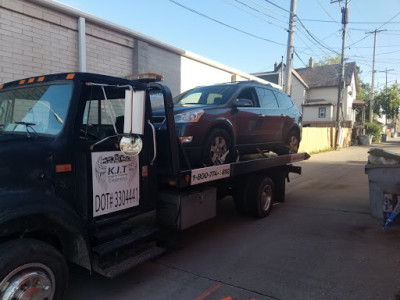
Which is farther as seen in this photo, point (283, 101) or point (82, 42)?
point (82, 42)

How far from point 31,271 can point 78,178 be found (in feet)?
2.91

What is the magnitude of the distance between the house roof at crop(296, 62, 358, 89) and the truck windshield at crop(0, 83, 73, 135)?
39549 mm

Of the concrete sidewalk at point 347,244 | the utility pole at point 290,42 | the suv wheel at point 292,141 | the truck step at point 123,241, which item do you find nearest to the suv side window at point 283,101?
the suv wheel at point 292,141

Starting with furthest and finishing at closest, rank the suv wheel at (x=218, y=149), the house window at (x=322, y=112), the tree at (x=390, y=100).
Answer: the tree at (x=390, y=100) < the house window at (x=322, y=112) < the suv wheel at (x=218, y=149)

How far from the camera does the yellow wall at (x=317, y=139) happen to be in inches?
808

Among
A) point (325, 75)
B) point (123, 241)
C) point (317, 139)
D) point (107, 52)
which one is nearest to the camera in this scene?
point (123, 241)

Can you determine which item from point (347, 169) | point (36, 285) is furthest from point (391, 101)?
point (36, 285)

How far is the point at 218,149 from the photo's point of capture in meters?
5.05

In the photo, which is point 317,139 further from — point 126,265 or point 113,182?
point 126,265

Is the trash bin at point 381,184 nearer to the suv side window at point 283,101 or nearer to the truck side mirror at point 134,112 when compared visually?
the suv side window at point 283,101

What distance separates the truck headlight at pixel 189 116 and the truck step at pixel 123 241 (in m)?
1.65

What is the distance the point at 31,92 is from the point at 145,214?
1.88 m

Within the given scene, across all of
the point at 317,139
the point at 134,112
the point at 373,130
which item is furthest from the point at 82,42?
the point at 373,130

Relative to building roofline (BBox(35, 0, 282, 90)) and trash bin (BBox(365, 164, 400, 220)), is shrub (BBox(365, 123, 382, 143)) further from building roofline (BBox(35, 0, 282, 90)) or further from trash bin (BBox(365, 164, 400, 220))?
trash bin (BBox(365, 164, 400, 220))
